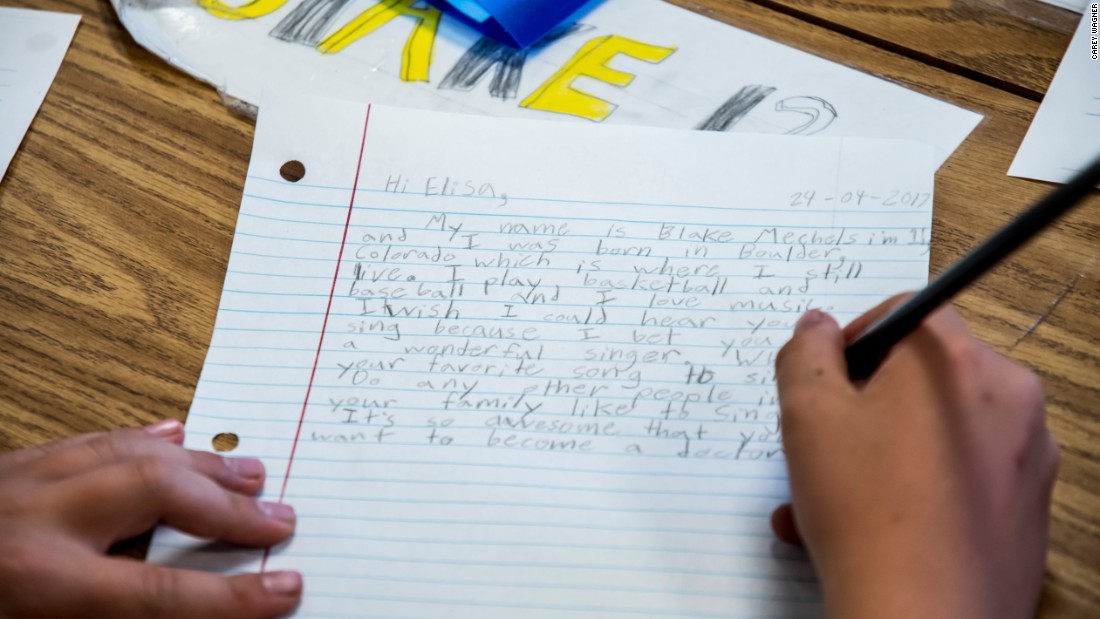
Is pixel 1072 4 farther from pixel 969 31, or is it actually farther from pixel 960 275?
pixel 960 275

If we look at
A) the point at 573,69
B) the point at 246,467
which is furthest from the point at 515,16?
the point at 246,467

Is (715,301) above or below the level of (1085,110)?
below

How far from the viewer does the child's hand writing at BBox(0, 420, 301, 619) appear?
1.48 feet

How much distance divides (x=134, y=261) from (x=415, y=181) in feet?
0.59

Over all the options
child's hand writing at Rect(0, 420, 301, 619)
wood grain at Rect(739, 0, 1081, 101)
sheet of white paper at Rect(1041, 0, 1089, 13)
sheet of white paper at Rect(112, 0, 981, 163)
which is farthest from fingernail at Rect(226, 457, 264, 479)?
sheet of white paper at Rect(1041, 0, 1089, 13)

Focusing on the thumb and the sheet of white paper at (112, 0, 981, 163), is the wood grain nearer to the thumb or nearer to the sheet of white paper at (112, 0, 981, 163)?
the sheet of white paper at (112, 0, 981, 163)

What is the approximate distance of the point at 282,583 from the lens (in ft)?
1.56

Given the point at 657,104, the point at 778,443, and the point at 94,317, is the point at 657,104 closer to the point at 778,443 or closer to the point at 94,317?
the point at 778,443

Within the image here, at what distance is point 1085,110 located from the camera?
2.09 feet

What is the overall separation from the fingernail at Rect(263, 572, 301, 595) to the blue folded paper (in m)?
0.39

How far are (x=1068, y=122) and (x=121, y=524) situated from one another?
2.05ft

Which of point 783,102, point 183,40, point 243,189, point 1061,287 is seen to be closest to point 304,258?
point 243,189

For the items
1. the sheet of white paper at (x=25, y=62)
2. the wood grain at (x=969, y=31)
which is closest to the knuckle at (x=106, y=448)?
the sheet of white paper at (x=25, y=62)

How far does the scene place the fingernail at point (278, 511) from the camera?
0.50 meters
